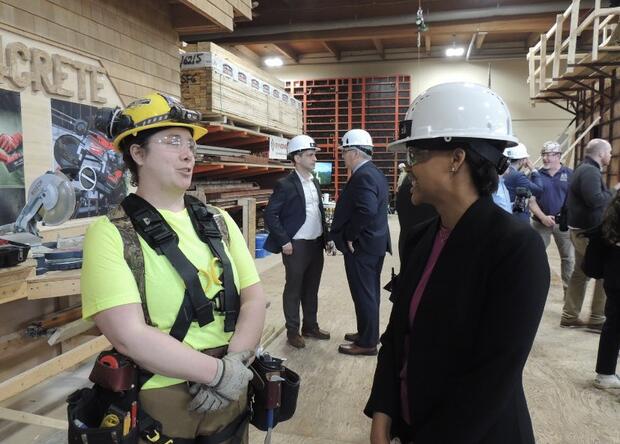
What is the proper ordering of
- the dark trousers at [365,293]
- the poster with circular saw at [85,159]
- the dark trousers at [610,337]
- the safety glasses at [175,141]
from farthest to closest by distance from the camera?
the dark trousers at [365,293], the poster with circular saw at [85,159], the dark trousers at [610,337], the safety glasses at [175,141]

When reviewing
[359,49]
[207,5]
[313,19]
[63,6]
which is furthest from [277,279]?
[359,49]

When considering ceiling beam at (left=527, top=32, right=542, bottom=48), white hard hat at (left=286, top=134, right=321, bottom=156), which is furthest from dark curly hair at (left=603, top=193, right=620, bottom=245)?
ceiling beam at (left=527, top=32, right=542, bottom=48)

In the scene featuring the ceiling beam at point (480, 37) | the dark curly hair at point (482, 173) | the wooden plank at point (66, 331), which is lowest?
the wooden plank at point (66, 331)

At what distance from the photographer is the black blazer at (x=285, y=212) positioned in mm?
4246

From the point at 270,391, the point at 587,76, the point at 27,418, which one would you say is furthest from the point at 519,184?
the point at 587,76

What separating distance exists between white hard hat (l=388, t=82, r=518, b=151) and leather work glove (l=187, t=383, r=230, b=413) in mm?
1001

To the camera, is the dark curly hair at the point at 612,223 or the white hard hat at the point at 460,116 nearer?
the white hard hat at the point at 460,116

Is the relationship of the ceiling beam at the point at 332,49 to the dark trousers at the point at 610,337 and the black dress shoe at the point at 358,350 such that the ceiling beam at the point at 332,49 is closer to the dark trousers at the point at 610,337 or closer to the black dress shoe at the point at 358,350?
the black dress shoe at the point at 358,350

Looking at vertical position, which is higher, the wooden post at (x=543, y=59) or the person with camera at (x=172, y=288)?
the wooden post at (x=543, y=59)

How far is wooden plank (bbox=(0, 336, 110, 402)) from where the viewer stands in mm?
2461

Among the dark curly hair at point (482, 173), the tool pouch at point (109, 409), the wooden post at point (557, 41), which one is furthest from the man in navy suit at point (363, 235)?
the wooden post at point (557, 41)

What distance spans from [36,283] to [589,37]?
1591cm

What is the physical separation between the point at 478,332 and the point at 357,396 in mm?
2408

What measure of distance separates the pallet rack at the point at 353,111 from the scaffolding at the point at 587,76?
5.09 metres
